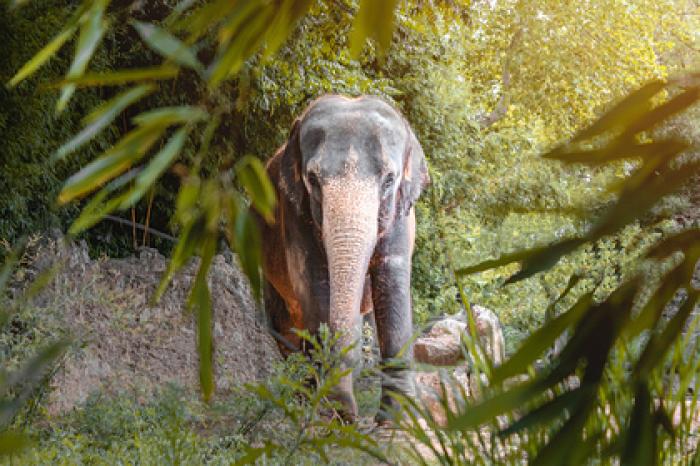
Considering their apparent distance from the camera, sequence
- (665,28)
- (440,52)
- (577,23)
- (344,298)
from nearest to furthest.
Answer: (344,298), (440,52), (577,23), (665,28)

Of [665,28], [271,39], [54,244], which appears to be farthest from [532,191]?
[271,39]

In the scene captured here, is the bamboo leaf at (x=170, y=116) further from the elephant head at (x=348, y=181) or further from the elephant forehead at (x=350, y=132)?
the elephant forehead at (x=350, y=132)

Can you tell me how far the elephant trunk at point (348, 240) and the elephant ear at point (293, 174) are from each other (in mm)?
348

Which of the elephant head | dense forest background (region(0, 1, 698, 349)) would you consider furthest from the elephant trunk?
dense forest background (region(0, 1, 698, 349))

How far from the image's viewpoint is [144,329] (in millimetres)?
6055

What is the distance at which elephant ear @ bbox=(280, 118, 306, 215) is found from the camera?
248 inches

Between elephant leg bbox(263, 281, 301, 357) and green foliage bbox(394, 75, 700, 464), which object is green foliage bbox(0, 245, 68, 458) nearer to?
green foliage bbox(394, 75, 700, 464)

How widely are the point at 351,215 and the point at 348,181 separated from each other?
18 centimetres

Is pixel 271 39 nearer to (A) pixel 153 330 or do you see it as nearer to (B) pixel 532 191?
(A) pixel 153 330

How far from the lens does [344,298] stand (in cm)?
570

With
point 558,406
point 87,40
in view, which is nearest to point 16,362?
point 87,40

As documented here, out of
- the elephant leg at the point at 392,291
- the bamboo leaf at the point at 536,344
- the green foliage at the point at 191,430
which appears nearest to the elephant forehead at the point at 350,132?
the elephant leg at the point at 392,291

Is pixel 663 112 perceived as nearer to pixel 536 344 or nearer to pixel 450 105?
pixel 536 344

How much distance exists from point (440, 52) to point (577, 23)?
2.81 metres
